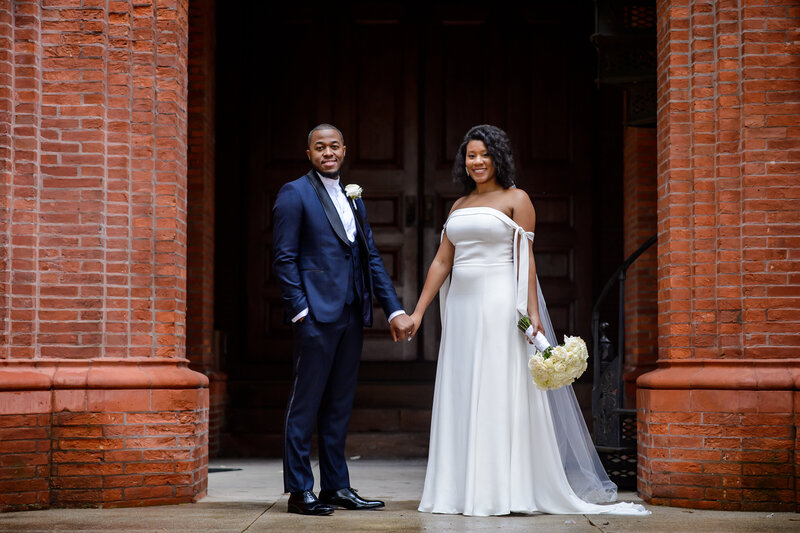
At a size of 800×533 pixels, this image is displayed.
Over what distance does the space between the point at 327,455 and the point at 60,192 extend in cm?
225

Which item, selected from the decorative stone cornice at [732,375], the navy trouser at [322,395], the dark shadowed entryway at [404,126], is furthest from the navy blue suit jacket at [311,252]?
the dark shadowed entryway at [404,126]

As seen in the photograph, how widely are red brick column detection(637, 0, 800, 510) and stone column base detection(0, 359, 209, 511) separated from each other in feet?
9.67

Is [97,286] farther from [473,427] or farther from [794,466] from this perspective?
[794,466]

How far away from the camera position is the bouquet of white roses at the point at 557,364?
5.80m

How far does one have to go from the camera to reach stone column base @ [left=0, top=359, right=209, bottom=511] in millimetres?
6105

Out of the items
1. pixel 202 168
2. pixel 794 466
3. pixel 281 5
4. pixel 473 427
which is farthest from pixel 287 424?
pixel 281 5

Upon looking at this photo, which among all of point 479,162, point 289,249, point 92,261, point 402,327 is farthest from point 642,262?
point 92,261

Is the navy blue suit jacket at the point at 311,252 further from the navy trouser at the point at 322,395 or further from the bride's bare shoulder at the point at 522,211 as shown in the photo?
the bride's bare shoulder at the point at 522,211

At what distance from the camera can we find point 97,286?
6305mm

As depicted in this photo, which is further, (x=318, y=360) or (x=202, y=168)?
(x=202, y=168)

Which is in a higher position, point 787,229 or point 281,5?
point 281,5

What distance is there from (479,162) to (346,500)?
6.99 ft

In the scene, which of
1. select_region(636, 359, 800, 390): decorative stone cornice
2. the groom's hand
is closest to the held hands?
the groom's hand

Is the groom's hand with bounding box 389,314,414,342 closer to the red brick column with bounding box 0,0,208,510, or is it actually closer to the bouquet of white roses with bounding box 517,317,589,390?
the bouquet of white roses with bounding box 517,317,589,390
